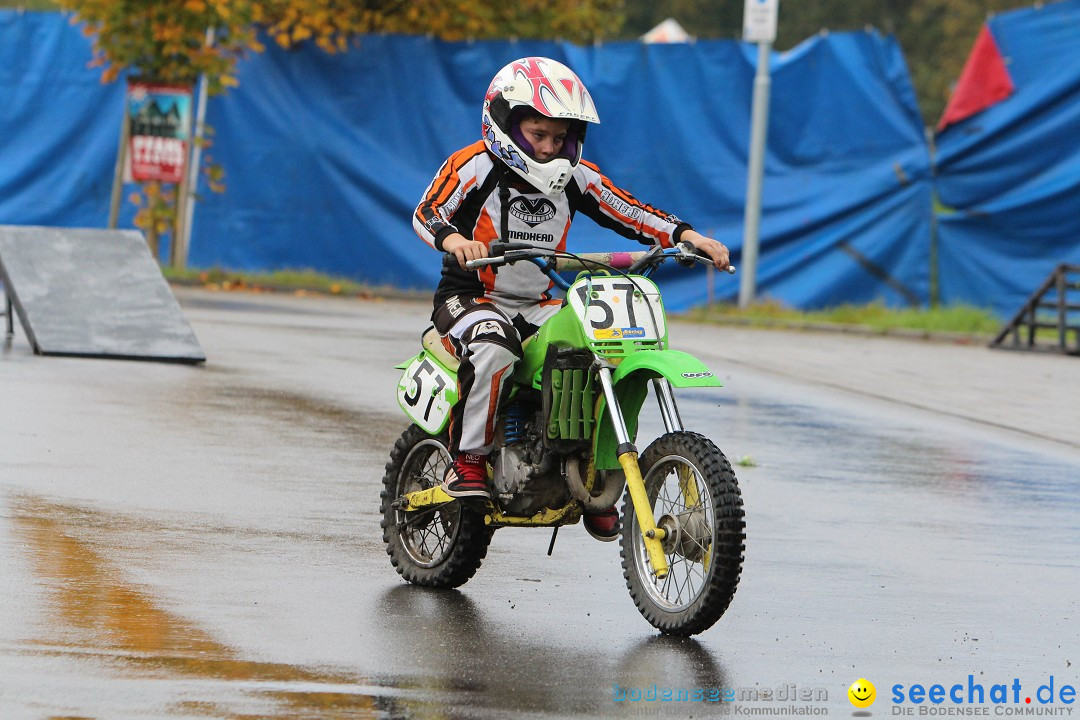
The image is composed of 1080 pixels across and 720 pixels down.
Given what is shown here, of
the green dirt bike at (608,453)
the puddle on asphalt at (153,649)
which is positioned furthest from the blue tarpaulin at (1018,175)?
the puddle on asphalt at (153,649)

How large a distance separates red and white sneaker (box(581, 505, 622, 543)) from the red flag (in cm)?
1562

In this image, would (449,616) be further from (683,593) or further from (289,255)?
(289,255)

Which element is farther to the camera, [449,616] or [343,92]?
[343,92]

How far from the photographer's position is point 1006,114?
21.4 meters

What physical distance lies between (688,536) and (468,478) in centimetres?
87

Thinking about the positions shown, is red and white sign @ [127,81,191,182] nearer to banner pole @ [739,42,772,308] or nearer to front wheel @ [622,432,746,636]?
banner pole @ [739,42,772,308]

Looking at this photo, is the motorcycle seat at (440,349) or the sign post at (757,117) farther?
the sign post at (757,117)

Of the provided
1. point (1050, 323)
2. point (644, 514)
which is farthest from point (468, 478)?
point (1050, 323)

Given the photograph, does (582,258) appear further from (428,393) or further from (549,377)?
(428,393)

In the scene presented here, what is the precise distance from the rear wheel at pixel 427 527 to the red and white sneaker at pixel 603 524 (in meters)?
0.42

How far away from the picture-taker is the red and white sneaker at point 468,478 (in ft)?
22.0

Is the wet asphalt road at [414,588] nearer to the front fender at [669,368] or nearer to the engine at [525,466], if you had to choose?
the engine at [525,466]

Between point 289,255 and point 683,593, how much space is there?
17.1 m

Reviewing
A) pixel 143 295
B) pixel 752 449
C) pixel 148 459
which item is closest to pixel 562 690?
pixel 148 459
